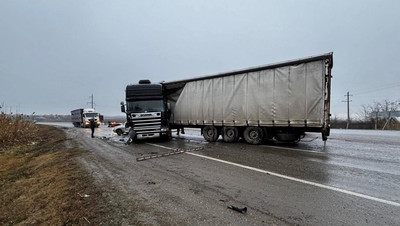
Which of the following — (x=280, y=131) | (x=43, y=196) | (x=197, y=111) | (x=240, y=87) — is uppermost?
(x=240, y=87)

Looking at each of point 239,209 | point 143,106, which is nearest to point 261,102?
point 143,106

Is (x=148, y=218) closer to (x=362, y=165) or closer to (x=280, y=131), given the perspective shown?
(x=362, y=165)

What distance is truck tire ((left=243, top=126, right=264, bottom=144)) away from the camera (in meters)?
11.8

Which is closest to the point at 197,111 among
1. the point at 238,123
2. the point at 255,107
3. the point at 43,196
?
the point at 238,123

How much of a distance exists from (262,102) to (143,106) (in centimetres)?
712

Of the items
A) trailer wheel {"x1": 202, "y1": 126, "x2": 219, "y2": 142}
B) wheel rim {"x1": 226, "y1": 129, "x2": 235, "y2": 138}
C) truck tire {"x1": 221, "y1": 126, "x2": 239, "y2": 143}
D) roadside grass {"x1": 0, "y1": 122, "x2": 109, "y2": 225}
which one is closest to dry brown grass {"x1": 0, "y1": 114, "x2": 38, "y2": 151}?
roadside grass {"x1": 0, "y1": 122, "x2": 109, "y2": 225}

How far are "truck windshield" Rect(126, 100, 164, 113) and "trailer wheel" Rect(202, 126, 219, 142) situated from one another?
10.1 ft

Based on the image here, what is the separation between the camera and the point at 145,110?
14.0 metres

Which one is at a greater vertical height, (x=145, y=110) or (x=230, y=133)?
(x=145, y=110)

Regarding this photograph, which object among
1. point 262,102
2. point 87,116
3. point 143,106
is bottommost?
point 87,116

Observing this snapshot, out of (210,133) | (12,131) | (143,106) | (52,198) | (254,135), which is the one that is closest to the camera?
(52,198)

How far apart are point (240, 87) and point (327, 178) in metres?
7.56

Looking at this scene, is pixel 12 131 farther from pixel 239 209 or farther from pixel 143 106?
pixel 239 209

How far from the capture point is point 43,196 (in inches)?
192
